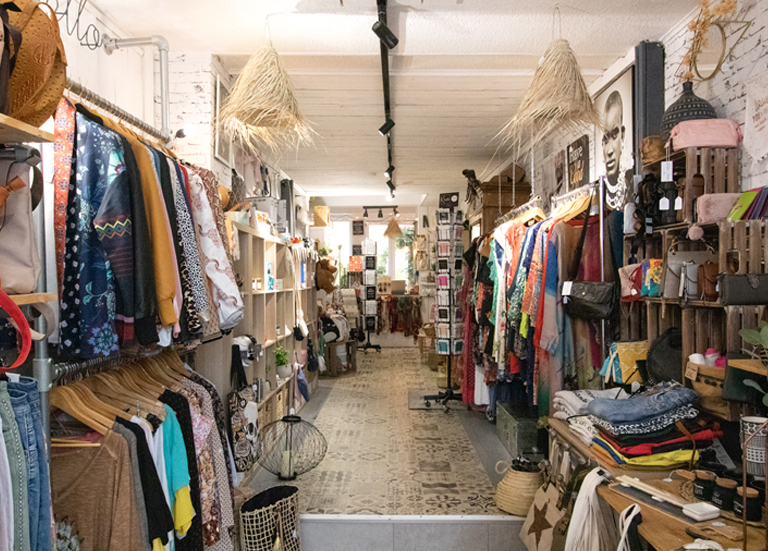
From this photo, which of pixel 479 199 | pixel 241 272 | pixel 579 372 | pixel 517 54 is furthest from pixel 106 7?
Answer: pixel 479 199

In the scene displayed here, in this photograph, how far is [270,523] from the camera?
2688 mm

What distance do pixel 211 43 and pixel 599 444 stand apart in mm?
3224

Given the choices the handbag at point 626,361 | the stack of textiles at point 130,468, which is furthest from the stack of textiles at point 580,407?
the stack of textiles at point 130,468

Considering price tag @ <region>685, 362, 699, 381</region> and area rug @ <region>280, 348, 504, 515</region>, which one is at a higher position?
price tag @ <region>685, 362, 699, 381</region>

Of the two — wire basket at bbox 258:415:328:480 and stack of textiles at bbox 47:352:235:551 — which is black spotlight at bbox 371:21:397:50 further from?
wire basket at bbox 258:415:328:480

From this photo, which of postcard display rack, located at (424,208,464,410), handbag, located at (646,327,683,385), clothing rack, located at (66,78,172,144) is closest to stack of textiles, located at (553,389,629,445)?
handbag, located at (646,327,683,385)

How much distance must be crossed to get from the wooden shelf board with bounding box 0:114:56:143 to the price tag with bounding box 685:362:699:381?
2.58 meters

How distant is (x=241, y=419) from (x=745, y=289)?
2.66m

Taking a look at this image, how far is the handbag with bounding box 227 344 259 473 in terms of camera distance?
297 cm

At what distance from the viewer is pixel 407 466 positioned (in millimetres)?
3969

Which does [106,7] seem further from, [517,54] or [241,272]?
[517,54]

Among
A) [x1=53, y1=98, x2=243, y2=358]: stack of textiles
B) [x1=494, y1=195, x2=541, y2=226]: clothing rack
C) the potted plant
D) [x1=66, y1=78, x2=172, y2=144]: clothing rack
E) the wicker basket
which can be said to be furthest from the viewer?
the potted plant

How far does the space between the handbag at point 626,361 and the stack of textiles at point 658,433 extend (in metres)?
0.48

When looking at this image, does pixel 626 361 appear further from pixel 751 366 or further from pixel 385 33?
pixel 385 33
